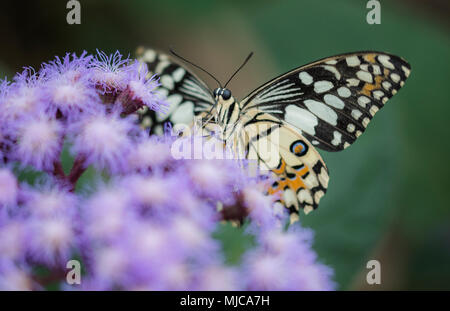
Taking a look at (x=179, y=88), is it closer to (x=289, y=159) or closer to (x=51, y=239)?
(x=289, y=159)

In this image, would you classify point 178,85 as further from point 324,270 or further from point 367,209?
point 367,209

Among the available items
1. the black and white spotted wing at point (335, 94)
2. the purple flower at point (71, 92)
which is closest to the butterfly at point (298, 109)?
the black and white spotted wing at point (335, 94)

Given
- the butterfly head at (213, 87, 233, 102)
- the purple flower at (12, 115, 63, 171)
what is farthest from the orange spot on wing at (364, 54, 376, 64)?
the purple flower at (12, 115, 63, 171)

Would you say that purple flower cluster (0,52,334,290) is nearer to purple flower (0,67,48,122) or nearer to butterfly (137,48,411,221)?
purple flower (0,67,48,122)

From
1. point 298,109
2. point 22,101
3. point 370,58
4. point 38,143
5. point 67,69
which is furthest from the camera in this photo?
point 298,109

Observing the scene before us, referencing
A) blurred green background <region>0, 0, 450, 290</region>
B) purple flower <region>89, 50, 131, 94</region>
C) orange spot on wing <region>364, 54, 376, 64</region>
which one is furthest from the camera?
blurred green background <region>0, 0, 450, 290</region>

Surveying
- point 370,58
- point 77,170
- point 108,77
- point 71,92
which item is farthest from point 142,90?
point 370,58
